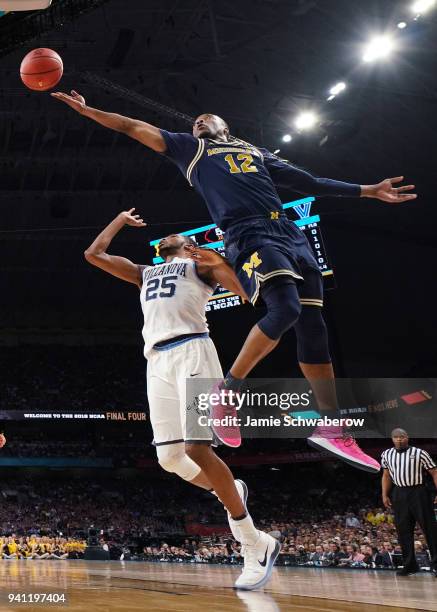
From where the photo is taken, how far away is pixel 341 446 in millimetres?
3672

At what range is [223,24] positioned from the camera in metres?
14.3

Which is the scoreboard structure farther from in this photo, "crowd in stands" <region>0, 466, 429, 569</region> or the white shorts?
the white shorts

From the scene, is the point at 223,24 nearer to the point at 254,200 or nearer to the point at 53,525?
the point at 254,200

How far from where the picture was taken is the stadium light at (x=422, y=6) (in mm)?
12281

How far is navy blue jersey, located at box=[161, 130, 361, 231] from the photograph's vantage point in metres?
3.58

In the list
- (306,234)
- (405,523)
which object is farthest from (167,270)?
(306,234)

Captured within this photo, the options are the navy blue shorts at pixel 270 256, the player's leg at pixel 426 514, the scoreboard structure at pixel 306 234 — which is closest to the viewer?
the navy blue shorts at pixel 270 256

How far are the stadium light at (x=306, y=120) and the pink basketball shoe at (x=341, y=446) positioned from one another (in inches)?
535

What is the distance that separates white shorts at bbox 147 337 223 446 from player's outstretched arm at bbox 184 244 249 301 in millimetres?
377

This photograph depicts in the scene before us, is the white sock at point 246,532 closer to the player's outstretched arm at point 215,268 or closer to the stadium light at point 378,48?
the player's outstretched arm at point 215,268

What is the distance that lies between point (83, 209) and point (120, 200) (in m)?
1.41

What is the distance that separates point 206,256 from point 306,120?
13322 mm

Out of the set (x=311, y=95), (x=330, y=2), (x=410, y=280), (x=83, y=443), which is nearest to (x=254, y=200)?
(x=330, y=2)

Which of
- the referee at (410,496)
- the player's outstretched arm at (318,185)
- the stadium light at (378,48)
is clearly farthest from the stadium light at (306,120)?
the player's outstretched arm at (318,185)
